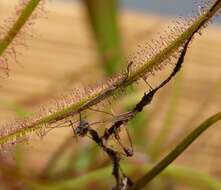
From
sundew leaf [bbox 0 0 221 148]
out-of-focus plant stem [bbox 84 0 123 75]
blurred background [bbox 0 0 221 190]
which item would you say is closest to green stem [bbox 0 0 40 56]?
sundew leaf [bbox 0 0 221 148]

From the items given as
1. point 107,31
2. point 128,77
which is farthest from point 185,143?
point 107,31

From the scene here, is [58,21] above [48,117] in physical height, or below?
below

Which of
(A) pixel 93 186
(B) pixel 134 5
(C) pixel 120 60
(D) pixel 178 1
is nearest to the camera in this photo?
(A) pixel 93 186

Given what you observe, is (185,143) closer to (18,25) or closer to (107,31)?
(18,25)

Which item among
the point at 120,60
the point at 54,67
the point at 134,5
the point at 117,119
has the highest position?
the point at 117,119

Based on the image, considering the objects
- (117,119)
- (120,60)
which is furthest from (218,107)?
(117,119)

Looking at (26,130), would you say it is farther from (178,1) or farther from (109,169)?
(178,1)

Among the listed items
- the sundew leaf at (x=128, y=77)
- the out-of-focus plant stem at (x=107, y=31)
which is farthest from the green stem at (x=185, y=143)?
the out-of-focus plant stem at (x=107, y=31)
